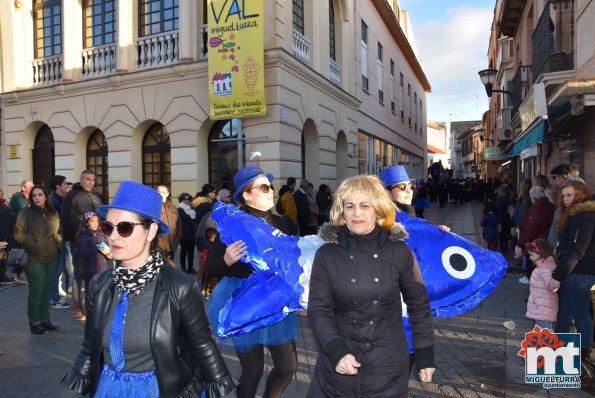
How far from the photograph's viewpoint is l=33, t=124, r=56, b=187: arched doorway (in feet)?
54.3

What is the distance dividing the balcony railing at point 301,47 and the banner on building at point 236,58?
198cm

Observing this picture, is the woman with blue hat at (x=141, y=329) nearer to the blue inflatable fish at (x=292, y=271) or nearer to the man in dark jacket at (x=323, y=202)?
the blue inflatable fish at (x=292, y=271)

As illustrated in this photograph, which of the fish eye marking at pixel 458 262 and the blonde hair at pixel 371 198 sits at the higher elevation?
the blonde hair at pixel 371 198

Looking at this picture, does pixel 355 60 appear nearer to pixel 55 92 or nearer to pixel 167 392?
pixel 55 92

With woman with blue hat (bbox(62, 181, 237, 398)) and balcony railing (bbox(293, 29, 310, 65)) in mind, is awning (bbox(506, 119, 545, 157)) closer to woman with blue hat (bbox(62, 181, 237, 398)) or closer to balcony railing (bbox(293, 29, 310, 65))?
balcony railing (bbox(293, 29, 310, 65))

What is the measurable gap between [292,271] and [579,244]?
2629 millimetres

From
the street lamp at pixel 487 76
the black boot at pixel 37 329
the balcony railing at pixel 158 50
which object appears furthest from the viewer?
the street lamp at pixel 487 76

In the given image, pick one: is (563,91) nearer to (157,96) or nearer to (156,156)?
(157,96)

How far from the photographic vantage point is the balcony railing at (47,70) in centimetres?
1583

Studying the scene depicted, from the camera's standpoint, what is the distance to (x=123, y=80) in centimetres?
1421

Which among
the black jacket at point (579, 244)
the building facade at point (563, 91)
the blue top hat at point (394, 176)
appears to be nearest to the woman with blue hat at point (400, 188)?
the blue top hat at point (394, 176)

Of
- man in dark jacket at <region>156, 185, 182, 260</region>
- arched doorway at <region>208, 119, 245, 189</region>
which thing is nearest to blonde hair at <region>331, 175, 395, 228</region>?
man in dark jacket at <region>156, 185, 182, 260</region>

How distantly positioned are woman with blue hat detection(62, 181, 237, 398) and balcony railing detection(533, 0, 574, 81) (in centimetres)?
1088

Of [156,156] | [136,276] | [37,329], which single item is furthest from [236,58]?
[136,276]
